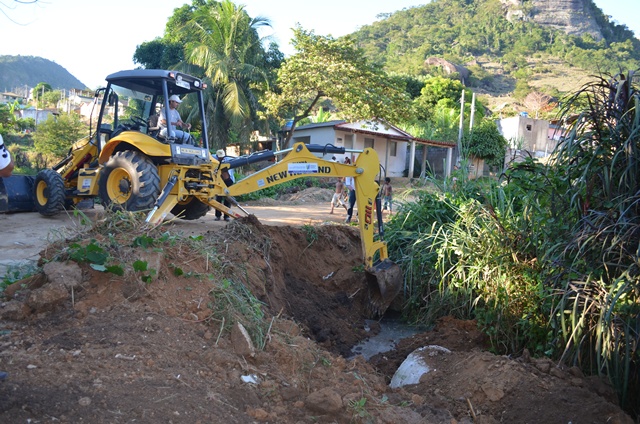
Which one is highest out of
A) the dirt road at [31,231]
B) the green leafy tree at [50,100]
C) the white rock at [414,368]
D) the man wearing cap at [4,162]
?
the green leafy tree at [50,100]

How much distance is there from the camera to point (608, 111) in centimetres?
548

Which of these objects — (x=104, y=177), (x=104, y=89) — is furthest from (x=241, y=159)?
(x=104, y=89)

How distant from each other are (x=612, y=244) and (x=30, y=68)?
572 feet

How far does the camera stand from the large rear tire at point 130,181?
8.70 metres

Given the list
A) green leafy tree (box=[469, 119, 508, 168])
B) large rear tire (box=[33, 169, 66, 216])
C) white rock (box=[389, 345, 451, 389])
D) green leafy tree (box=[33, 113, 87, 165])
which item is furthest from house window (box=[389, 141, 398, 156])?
white rock (box=[389, 345, 451, 389])

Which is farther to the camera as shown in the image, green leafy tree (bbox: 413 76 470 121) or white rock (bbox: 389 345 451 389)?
green leafy tree (bbox: 413 76 470 121)

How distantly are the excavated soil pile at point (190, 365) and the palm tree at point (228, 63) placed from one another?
73.5 feet

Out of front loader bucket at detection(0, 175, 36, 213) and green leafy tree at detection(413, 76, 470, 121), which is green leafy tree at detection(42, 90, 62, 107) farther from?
front loader bucket at detection(0, 175, 36, 213)

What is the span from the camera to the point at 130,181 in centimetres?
911

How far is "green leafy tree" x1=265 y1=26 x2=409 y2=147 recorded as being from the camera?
2212 cm

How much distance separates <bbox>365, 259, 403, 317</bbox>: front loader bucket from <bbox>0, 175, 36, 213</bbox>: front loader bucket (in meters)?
7.42

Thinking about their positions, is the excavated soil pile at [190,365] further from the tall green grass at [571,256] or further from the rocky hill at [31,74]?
the rocky hill at [31,74]

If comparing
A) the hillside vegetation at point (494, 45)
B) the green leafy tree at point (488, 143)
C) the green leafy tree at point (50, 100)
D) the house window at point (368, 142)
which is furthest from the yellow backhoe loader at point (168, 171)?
the hillside vegetation at point (494, 45)

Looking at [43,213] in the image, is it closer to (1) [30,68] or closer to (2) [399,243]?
(2) [399,243]
